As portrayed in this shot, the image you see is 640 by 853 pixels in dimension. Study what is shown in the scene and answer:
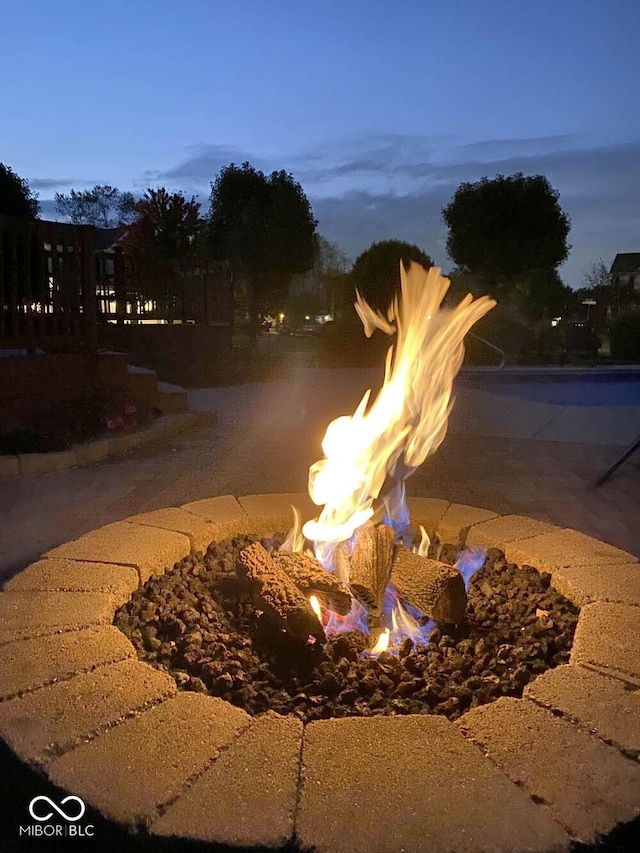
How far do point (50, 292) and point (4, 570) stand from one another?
14.1 ft

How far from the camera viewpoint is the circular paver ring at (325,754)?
1507mm

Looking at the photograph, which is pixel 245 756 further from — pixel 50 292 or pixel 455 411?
pixel 455 411

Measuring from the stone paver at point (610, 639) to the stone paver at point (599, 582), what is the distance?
0.22 ft

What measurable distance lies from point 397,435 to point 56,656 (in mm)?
1727

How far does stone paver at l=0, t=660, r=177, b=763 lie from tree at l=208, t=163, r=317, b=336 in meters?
21.0

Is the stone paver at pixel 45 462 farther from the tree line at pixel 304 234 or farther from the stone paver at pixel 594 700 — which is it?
the tree line at pixel 304 234

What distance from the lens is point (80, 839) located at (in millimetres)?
1641

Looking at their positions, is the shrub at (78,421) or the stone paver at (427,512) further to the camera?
the shrub at (78,421)

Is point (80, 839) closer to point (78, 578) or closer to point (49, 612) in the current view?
point (49, 612)

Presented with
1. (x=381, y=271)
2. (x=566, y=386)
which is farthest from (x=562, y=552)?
(x=381, y=271)

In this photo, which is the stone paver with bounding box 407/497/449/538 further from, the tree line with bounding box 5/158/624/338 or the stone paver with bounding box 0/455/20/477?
the tree line with bounding box 5/158/624/338

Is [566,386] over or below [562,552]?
below

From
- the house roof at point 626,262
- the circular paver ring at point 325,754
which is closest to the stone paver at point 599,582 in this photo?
the circular paver ring at point 325,754

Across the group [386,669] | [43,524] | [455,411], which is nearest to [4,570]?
[43,524]
